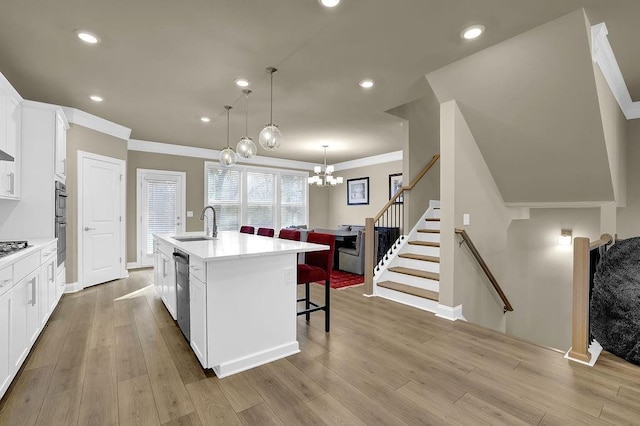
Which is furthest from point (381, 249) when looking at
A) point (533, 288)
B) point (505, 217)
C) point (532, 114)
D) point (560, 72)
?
point (560, 72)

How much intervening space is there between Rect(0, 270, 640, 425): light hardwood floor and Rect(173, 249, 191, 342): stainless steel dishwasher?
178mm

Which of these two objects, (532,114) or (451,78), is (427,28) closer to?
(451,78)

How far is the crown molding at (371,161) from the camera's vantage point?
7.67 meters

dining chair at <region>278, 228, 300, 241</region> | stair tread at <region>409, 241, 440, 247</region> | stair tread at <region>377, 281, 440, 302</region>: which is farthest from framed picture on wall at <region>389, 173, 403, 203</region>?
dining chair at <region>278, 228, 300, 241</region>

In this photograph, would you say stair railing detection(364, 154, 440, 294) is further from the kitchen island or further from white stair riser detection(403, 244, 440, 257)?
the kitchen island

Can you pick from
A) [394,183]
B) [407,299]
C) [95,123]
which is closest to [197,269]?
[407,299]

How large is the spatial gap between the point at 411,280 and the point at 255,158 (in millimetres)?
5266

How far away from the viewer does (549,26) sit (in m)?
2.46

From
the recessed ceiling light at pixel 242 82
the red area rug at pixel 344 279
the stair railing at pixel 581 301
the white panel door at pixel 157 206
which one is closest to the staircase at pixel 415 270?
the red area rug at pixel 344 279

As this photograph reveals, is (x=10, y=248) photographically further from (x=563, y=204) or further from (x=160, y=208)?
(x=563, y=204)

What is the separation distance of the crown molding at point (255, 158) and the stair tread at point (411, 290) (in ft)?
13.5

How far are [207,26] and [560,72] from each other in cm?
310

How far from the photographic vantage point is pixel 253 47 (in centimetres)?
278

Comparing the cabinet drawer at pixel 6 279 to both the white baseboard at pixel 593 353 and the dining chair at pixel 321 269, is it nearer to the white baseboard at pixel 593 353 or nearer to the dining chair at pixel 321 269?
the dining chair at pixel 321 269
